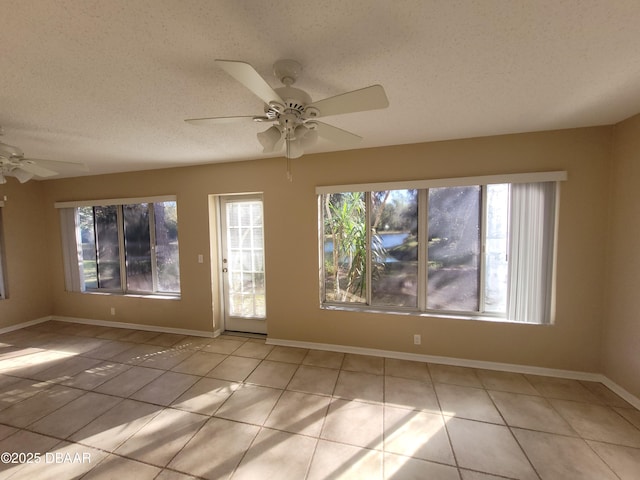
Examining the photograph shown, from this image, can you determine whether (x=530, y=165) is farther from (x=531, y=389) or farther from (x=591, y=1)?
(x=531, y=389)

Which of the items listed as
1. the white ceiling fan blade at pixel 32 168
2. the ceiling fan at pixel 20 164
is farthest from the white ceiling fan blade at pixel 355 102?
the white ceiling fan blade at pixel 32 168

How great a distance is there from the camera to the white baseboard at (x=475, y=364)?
7.33 ft

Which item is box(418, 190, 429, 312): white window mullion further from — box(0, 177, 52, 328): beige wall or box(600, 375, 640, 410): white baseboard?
box(0, 177, 52, 328): beige wall

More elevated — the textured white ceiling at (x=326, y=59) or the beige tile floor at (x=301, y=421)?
the textured white ceiling at (x=326, y=59)

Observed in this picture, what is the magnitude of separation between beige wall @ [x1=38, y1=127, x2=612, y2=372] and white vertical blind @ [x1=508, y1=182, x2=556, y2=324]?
0.31 ft

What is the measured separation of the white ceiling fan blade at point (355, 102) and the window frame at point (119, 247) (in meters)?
3.09

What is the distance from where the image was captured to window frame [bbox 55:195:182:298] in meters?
3.79

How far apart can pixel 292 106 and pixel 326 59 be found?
0.29m

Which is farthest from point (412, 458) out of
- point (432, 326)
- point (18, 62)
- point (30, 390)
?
point (30, 390)

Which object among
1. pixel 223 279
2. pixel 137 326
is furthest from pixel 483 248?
pixel 137 326

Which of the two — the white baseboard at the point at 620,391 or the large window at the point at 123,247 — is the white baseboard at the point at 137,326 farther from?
the white baseboard at the point at 620,391

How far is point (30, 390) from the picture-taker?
2363 millimetres

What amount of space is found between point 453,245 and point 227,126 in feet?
8.53

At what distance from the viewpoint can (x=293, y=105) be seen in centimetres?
136
